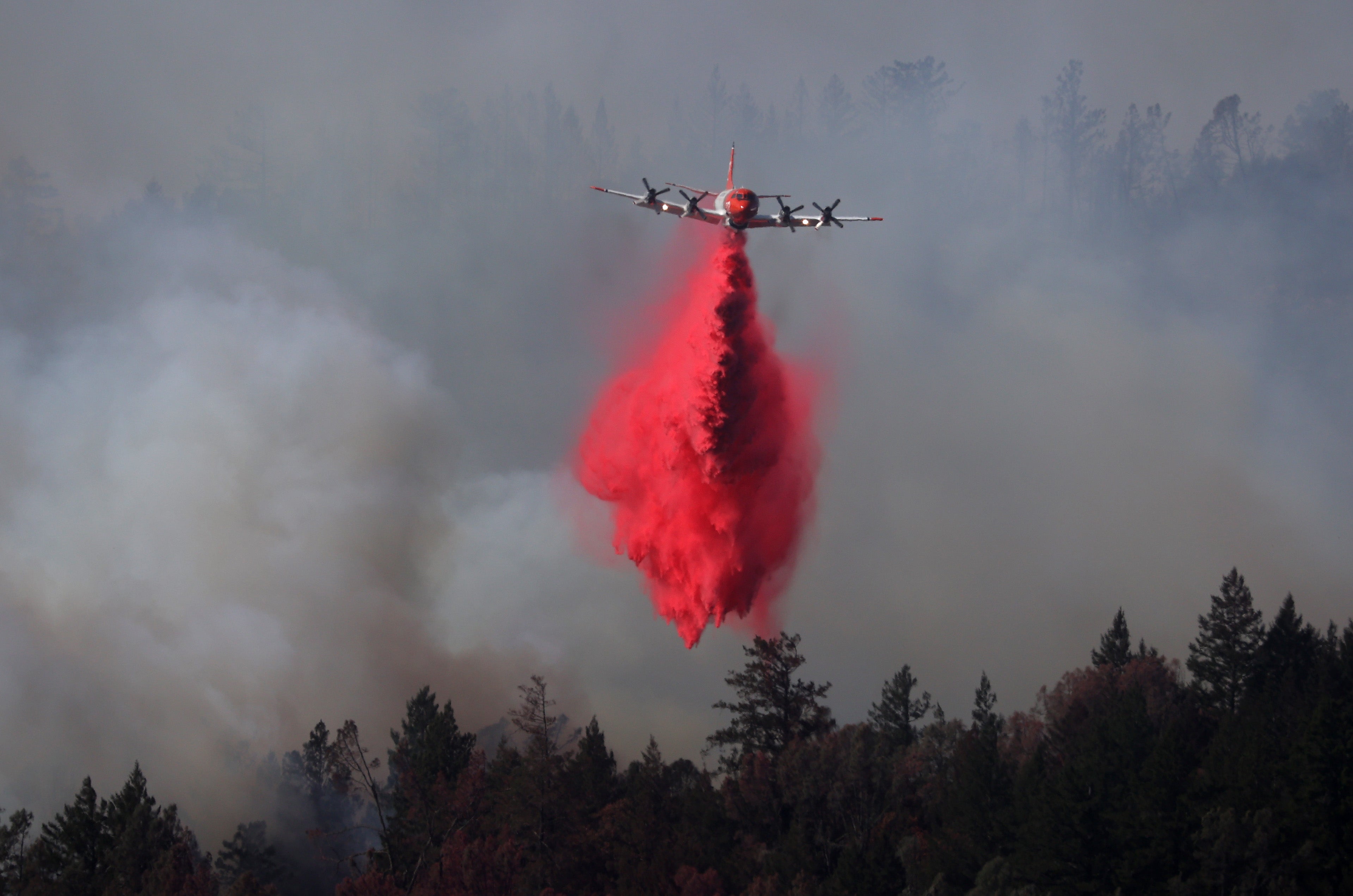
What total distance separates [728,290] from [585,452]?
13.2 m

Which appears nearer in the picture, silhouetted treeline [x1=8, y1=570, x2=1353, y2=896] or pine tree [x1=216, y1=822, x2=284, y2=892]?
silhouetted treeline [x1=8, y1=570, x2=1353, y2=896]

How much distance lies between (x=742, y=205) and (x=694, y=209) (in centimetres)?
317

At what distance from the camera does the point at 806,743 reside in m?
73.6

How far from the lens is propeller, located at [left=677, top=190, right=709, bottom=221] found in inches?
2549

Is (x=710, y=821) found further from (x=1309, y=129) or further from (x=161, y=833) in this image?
(x=1309, y=129)

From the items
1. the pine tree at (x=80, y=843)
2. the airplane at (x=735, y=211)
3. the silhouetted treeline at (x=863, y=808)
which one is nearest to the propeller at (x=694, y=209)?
the airplane at (x=735, y=211)

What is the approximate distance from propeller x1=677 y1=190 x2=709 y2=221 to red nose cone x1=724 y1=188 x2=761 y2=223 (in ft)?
4.44

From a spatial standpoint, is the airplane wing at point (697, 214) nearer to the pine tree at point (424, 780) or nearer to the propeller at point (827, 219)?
the propeller at point (827, 219)

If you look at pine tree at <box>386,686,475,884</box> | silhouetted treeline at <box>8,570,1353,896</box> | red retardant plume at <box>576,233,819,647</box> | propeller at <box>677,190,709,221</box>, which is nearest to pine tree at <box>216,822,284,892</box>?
silhouetted treeline at <box>8,570,1353,896</box>

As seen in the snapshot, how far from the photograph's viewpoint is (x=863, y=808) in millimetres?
67125

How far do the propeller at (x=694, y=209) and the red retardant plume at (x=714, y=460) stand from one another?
78.1 inches

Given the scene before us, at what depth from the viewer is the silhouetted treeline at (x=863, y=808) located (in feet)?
184

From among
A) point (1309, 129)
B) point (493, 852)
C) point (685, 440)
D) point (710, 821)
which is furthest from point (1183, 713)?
point (1309, 129)

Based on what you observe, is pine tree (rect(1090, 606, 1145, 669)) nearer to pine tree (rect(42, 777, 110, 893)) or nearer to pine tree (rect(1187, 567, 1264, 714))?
pine tree (rect(1187, 567, 1264, 714))
